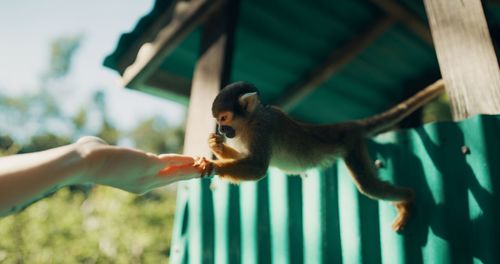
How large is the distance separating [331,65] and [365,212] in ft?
5.90

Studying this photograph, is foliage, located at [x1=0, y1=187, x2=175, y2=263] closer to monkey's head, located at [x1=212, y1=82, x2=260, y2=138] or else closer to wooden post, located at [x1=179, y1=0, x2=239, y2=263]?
wooden post, located at [x1=179, y1=0, x2=239, y2=263]

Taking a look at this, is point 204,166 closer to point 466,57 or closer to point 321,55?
point 466,57

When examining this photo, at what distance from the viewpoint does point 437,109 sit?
341 inches

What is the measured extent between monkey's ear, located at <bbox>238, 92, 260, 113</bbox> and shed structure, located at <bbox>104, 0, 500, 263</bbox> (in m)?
0.36

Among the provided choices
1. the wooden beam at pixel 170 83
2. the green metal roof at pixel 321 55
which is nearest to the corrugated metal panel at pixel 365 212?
the wooden beam at pixel 170 83

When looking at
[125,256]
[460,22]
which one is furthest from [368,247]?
[125,256]

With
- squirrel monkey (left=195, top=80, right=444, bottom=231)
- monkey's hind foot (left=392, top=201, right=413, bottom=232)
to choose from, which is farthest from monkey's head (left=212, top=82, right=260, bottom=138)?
monkey's hind foot (left=392, top=201, right=413, bottom=232)

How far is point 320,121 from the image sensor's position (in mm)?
4234

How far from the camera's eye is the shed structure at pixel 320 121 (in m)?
1.50

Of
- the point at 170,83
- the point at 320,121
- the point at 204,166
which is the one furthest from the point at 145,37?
the point at 320,121

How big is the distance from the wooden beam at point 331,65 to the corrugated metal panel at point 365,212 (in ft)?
4.84

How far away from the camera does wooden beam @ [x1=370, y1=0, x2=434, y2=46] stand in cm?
292

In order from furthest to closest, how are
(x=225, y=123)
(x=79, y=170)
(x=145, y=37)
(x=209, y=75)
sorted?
(x=145, y=37) → (x=209, y=75) → (x=225, y=123) → (x=79, y=170)

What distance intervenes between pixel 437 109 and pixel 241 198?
7.59 metres
